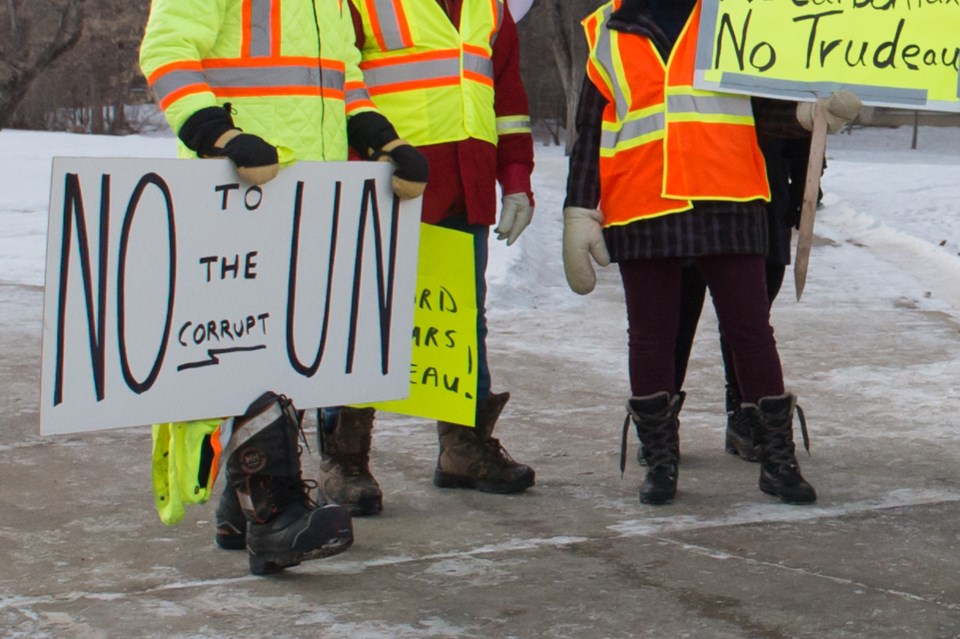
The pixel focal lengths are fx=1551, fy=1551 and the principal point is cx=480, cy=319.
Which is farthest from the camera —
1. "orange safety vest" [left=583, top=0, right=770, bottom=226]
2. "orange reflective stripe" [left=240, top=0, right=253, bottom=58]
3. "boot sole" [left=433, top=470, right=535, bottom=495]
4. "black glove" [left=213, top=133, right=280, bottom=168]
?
"boot sole" [left=433, top=470, right=535, bottom=495]

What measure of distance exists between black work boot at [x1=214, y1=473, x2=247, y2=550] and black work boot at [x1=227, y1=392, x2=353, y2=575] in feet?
0.71

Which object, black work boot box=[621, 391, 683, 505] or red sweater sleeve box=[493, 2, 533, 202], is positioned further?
red sweater sleeve box=[493, 2, 533, 202]

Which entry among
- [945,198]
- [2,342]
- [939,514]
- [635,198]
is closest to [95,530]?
[635,198]

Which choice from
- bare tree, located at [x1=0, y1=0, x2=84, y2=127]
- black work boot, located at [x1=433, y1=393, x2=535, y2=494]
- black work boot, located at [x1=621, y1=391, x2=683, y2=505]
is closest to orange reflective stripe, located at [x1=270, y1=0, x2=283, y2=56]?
black work boot, located at [x1=433, y1=393, x2=535, y2=494]

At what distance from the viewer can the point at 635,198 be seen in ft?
14.8

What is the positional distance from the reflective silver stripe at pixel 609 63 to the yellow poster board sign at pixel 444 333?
0.58 m

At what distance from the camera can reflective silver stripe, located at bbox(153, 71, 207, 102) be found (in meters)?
3.71

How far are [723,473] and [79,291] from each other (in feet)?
7.59

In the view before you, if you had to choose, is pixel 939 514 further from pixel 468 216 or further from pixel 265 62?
pixel 265 62

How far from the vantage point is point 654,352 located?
459 cm

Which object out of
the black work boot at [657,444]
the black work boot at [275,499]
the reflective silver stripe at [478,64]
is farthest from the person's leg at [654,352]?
the black work boot at [275,499]

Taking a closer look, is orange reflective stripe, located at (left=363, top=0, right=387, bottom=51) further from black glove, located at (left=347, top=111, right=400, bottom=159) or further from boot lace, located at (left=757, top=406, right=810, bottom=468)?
boot lace, located at (left=757, top=406, right=810, bottom=468)

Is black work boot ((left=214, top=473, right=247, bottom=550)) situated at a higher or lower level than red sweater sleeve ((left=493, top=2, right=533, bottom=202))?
lower

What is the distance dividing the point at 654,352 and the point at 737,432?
737 mm
